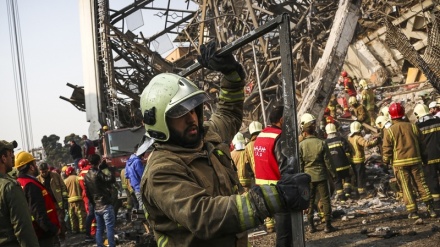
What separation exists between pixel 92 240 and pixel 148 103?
867 centimetres

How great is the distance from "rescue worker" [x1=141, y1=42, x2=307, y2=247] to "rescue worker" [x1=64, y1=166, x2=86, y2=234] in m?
8.92

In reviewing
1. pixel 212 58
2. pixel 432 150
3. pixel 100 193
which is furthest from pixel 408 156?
pixel 212 58

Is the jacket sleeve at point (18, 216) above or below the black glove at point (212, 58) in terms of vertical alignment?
below

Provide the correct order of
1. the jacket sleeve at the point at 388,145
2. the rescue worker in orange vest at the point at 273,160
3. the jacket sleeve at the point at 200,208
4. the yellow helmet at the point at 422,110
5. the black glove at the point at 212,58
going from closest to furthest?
the jacket sleeve at the point at 200,208
the black glove at the point at 212,58
the rescue worker in orange vest at the point at 273,160
the jacket sleeve at the point at 388,145
the yellow helmet at the point at 422,110

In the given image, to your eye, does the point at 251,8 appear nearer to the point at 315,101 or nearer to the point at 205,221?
the point at 315,101

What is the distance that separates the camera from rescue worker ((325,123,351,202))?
10453mm

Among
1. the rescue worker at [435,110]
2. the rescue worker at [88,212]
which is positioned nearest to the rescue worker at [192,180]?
the rescue worker at [88,212]

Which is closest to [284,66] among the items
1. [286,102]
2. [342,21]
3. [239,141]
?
[286,102]

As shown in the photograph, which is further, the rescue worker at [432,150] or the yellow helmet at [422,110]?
the yellow helmet at [422,110]

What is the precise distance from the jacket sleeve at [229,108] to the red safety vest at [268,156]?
314 cm

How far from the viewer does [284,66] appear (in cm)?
244

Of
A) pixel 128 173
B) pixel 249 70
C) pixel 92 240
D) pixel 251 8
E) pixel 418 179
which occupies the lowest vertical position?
pixel 92 240

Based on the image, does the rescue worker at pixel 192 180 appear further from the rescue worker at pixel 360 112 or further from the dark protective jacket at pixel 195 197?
the rescue worker at pixel 360 112

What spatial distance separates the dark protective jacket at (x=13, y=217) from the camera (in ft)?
13.2
